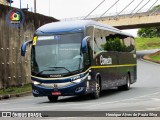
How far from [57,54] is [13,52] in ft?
34.6

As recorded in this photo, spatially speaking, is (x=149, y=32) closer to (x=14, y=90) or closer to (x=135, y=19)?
(x=135, y=19)

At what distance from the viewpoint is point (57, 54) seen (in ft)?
62.5

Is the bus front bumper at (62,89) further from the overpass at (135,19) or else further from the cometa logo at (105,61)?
the overpass at (135,19)

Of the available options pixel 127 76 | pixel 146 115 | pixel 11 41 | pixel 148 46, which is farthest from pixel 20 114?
pixel 148 46

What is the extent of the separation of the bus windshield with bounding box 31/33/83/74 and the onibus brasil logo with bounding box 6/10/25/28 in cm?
935

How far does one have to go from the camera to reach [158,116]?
1188 cm

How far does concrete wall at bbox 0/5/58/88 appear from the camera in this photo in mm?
27625

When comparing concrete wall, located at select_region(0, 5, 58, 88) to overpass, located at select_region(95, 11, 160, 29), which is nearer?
concrete wall, located at select_region(0, 5, 58, 88)

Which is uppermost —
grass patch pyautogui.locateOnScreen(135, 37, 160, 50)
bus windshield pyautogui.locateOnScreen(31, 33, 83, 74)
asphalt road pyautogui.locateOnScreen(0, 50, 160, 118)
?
bus windshield pyautogui.locateOnScreen(31, 33, 83, 74)

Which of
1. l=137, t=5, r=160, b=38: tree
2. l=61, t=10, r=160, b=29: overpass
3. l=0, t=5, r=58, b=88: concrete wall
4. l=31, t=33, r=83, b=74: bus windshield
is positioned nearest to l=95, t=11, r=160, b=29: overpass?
l=61, t=10, r=160, b=29: overpass

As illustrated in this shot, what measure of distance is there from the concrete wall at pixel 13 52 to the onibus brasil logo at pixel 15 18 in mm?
246

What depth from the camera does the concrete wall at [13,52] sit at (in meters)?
27.6

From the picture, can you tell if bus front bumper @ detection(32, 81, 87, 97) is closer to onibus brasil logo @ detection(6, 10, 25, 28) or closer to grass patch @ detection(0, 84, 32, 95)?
grass patch @ detection(0, 84, 32, 95)

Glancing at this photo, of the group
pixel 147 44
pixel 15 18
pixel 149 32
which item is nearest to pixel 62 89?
pixel 15 18
